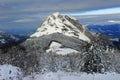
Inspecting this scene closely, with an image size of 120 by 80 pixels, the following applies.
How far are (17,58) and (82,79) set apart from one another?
377 inches

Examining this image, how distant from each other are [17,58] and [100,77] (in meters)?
9.26

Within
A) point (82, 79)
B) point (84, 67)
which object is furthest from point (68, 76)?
point (84, 67)

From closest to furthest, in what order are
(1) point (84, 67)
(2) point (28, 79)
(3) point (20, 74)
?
(2) point (28, 79) → (3) point (20, 74) → (1) point (84, 67)

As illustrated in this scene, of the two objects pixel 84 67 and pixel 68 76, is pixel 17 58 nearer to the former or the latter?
pixel 84 67

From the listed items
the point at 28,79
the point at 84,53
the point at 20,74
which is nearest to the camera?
the point at 28,79

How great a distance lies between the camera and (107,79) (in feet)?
57.5

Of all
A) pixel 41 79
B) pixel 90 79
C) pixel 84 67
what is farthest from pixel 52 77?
pixel 84 67

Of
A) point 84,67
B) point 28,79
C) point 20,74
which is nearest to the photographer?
point 28,79

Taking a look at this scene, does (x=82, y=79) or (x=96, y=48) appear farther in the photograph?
(x=96, y=48)

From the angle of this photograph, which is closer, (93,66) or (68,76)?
(68,76)

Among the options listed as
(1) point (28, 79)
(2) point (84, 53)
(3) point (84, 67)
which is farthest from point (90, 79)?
(2) point (84, 53)

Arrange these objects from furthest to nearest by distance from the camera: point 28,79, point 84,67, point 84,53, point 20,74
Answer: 1. point 84,53
2. point 84,67
3. point 20,74
4. point 28,79

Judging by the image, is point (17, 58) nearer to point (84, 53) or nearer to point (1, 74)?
point (84, 53)

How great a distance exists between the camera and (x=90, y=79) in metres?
17.3
